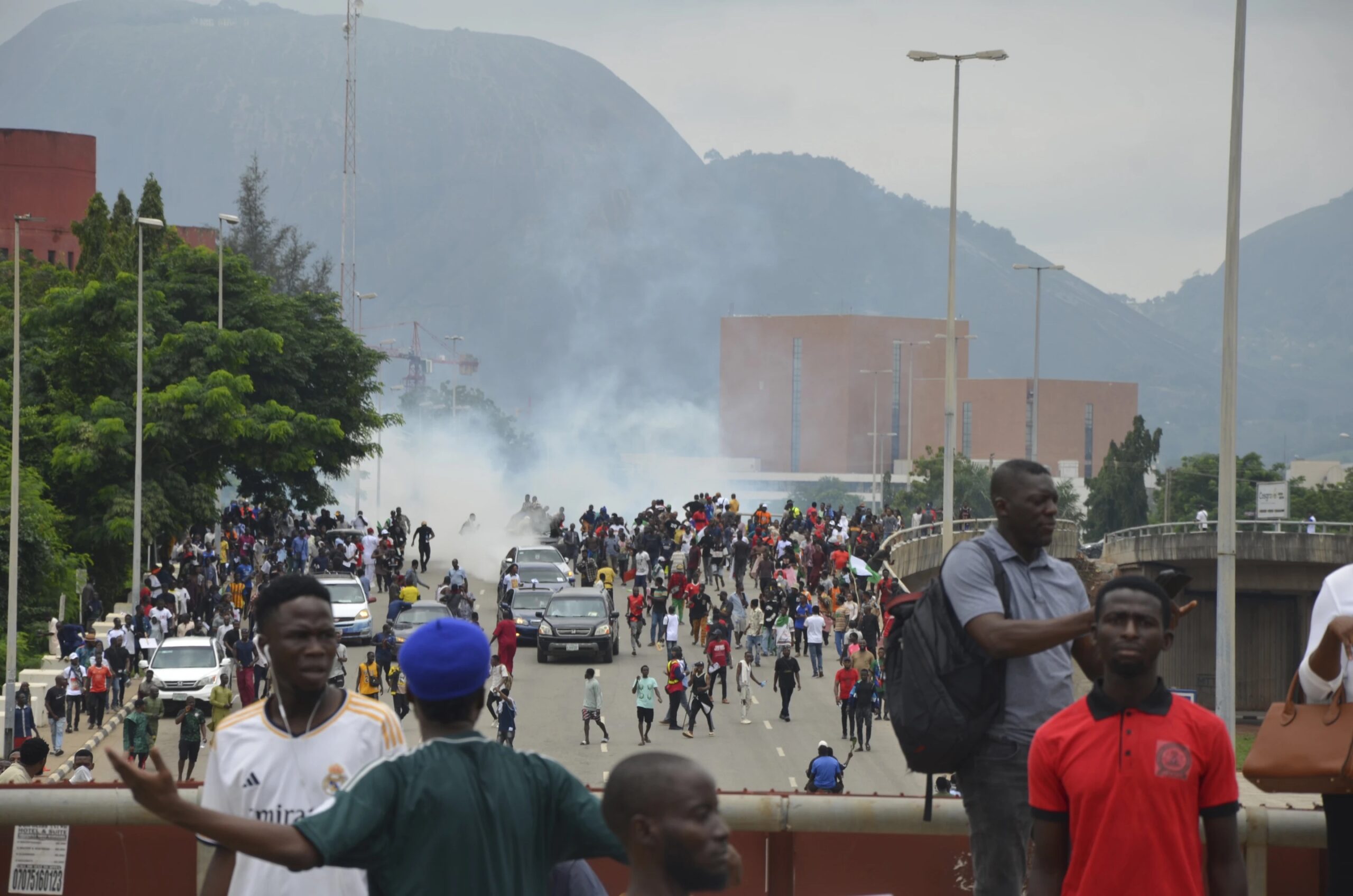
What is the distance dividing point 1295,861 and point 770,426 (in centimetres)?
17556

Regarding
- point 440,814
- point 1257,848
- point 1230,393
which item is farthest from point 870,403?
point 440,814

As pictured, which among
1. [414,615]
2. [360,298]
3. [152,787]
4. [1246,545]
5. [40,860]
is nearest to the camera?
[152,787]

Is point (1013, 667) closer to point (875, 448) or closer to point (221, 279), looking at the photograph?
point (221, 279)

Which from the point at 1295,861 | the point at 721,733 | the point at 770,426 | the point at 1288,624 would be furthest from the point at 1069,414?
the point at 1295,861

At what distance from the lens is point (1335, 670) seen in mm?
4602

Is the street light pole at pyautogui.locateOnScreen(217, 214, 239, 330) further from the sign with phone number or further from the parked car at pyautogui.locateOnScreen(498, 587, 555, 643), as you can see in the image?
the sign with phone number

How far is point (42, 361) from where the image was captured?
4291 cm

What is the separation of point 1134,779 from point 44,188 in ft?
261

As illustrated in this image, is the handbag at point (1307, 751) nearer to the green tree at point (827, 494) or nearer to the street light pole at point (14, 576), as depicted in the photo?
the street light pole at point (14, 576)

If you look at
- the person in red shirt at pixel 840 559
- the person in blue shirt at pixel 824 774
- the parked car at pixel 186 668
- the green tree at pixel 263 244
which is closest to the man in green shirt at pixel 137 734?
the parked car at pixel 186 668

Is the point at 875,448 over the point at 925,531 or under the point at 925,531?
over

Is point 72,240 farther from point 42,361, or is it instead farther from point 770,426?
point 770,426

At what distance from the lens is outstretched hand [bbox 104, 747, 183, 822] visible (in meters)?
3.52

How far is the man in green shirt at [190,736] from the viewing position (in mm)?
20516
